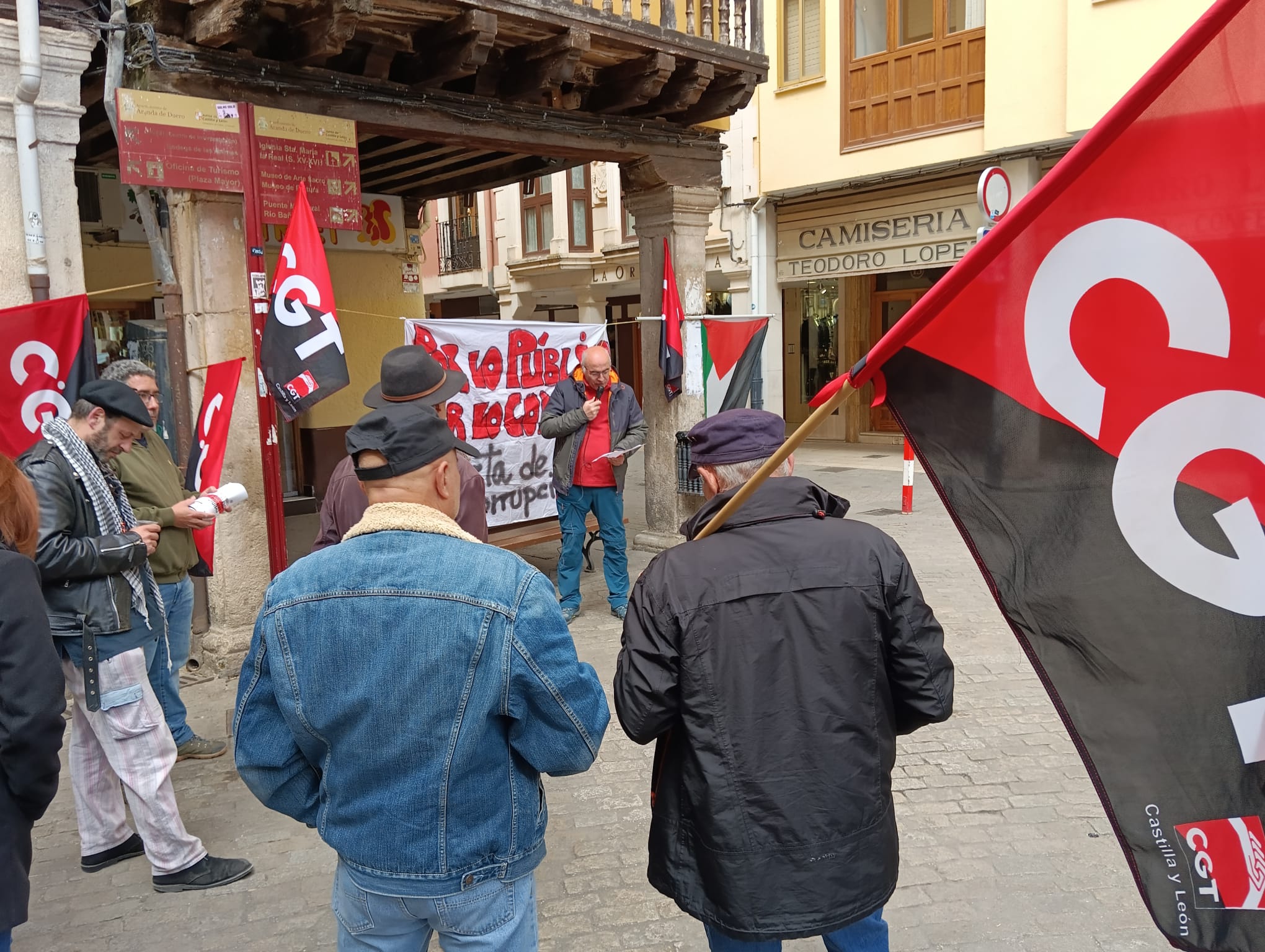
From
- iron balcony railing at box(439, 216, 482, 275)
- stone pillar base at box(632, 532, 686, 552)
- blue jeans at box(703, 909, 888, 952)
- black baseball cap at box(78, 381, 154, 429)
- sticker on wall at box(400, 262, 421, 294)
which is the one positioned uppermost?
iron balcony railing at box(439, 216, 482, 275)

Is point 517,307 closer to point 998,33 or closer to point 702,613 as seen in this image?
point 998,33

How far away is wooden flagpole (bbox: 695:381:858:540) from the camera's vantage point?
1.91 m

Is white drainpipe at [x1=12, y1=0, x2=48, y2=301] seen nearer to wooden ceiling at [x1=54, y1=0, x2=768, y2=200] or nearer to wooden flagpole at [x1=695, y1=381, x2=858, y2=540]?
wooden ceiling at [x1=54, y1=0, x2=768, y2=200]

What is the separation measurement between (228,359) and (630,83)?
3.99 meters

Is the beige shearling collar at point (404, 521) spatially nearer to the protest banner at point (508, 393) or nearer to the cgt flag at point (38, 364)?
the cgt flag at point (38, 364)

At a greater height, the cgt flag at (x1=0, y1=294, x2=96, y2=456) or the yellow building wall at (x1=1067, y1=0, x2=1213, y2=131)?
the yellow building wall at (x1=1067, y1=0, x2=1213, y2=131)

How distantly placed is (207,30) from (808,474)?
10953 millimetres

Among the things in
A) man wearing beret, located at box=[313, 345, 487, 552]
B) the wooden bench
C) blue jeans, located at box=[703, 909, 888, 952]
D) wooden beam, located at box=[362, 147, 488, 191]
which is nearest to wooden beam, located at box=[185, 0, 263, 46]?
man wearing beret, located at box=[313, 345, 487, 552]

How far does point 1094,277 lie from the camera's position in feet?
5.97

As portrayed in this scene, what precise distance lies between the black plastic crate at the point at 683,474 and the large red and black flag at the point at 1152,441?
6775 mm

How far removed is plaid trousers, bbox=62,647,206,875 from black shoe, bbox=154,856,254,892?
0.02 metres

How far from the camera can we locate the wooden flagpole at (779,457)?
1911 mm

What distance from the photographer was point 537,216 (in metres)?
22.2

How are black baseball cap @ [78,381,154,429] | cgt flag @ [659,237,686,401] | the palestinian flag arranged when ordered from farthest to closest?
the palestinian flag
cgt flag @ [659,237,686,401]
black baseball cap @ [78,381,154,429]
